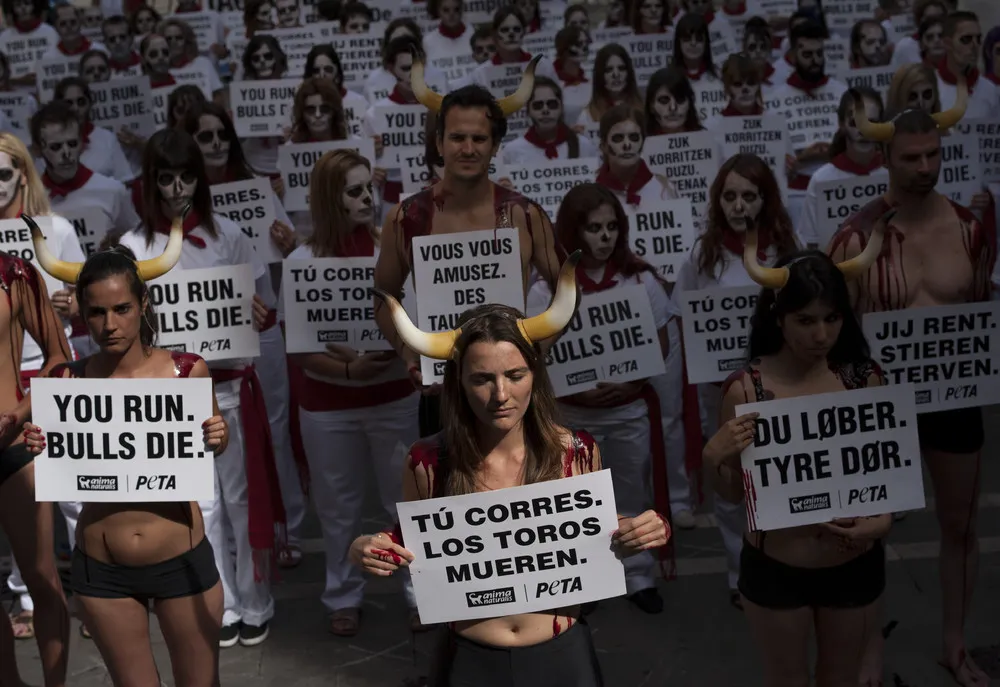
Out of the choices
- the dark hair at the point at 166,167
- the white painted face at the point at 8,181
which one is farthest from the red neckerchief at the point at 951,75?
the white painted face at the point at 8,181

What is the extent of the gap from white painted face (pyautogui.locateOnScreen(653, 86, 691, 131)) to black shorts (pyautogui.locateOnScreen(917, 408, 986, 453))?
413 cm

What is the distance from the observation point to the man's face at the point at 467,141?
5719 mm

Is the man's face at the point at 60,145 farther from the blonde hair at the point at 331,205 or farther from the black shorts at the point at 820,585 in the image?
the black shorts at the point at 820,585

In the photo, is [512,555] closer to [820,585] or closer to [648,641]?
[820,585]

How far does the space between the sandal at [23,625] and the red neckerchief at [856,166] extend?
5246 millimetres

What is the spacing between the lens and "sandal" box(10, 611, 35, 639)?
675cm

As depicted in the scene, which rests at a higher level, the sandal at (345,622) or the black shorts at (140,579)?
the black shorts at (140,579)

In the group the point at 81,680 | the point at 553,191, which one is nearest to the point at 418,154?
the point at 553,191

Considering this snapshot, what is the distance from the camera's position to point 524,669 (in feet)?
13.2

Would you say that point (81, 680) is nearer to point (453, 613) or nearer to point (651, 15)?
point (453, 613)

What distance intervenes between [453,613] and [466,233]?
84.3 inches

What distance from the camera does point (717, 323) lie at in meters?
6.64

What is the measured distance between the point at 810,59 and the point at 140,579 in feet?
24.8

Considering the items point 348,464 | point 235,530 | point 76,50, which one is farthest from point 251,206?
point 76,50
